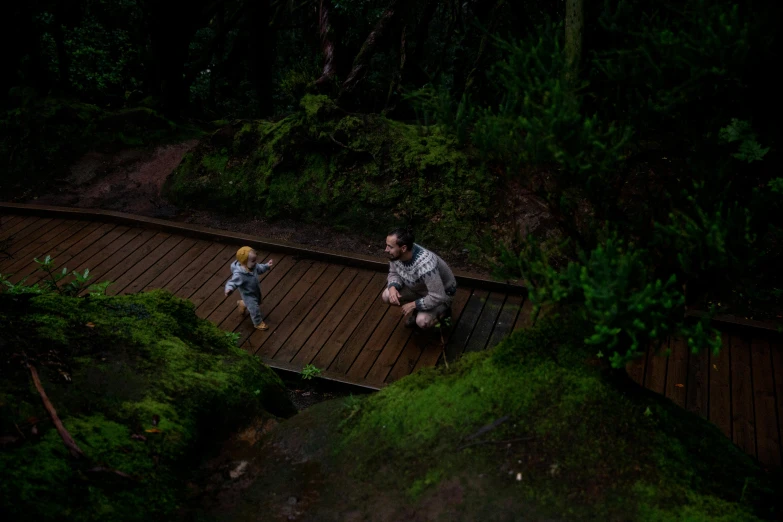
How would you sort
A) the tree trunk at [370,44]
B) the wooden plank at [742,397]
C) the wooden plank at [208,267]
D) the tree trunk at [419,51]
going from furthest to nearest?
1. the tree trunk at [370,44]
2. the tree trunk at [419,51]
3. the wooden plank at [208,267]
4. the wooden plank at [742,397]

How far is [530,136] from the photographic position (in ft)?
9.16

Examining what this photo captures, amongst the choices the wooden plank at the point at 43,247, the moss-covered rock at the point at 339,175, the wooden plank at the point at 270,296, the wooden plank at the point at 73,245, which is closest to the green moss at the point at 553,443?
the wooden plank at the point at 270,296

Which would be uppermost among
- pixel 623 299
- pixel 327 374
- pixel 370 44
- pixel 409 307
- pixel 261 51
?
pixel 623 299

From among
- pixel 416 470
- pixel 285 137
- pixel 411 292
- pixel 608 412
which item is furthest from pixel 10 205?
pixel 608 412

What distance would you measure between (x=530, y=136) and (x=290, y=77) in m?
10.1

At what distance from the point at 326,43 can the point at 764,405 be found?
7.91 metres

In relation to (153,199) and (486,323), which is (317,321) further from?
(153,199)

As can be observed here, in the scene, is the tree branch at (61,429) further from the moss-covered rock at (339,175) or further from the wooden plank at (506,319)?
the moss-covered rock at (339,175)

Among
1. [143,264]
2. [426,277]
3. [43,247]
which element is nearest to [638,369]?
[426,277]

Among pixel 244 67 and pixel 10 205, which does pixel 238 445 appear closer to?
pixel 10 205

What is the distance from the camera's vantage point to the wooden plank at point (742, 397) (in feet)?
17.0

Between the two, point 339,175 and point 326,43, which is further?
point 326,43

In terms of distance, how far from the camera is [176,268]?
7824mm

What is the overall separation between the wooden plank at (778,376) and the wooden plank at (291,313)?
4.55m
